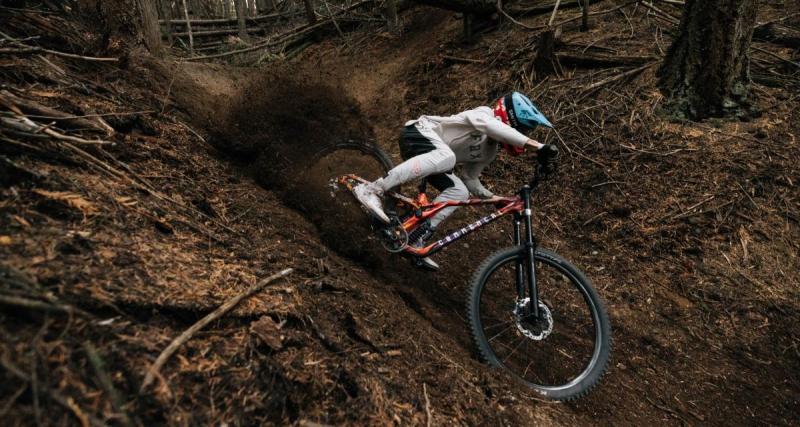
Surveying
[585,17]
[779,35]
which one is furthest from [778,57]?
[585,17]

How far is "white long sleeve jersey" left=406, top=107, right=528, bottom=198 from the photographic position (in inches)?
171

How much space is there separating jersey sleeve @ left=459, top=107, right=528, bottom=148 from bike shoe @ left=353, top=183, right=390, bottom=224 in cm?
118

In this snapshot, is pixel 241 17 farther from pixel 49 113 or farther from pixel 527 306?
pixel 527 306

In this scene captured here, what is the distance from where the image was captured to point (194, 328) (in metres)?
2.27

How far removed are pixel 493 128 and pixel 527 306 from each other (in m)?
1.63

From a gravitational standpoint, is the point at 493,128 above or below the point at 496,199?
above

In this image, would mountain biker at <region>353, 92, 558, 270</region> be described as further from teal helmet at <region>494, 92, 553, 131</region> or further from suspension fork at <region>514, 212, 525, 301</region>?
suspension fork at <region>514, 212, 525, 301</region>

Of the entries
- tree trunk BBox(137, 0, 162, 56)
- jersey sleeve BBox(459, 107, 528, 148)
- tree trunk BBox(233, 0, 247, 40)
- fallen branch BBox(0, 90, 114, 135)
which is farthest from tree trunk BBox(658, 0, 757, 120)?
tree trunk BBox(233, 0, 247, 40)

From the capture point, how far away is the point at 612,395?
3764 mm

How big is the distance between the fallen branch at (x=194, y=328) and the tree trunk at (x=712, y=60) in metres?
5.58

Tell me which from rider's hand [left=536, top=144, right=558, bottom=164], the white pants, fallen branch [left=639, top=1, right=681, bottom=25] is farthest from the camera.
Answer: fallen branch [left=639, top=1, right=681, bottom=25]

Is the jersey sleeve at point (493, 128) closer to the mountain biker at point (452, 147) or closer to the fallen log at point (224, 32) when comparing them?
the mountain biker at point (452, 147)

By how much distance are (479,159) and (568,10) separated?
561 cm

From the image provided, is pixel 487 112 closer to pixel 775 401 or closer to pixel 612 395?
pixel 612 395
